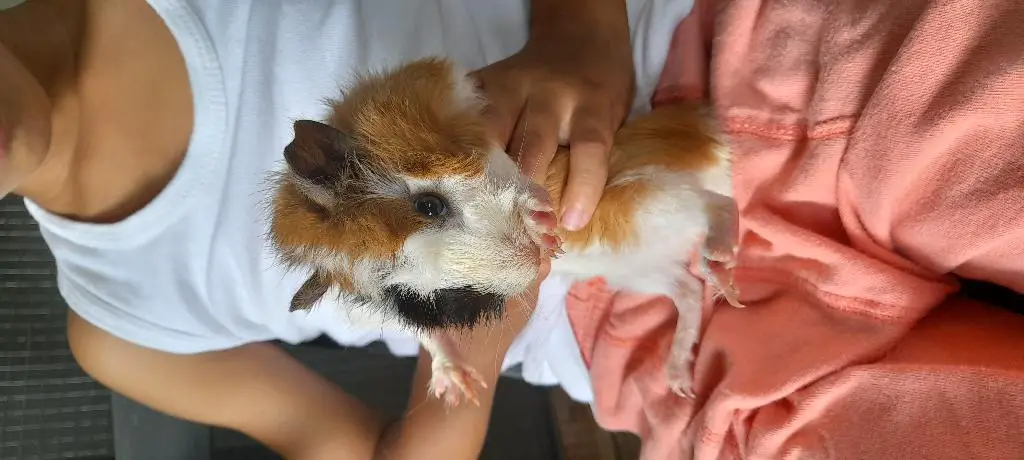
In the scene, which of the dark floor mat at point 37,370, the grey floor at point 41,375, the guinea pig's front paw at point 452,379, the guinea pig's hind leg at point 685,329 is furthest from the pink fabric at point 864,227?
the dark floor mat at point 37,370

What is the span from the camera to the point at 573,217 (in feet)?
2.28

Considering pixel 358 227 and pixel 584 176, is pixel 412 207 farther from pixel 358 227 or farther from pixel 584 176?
pixel 584 176

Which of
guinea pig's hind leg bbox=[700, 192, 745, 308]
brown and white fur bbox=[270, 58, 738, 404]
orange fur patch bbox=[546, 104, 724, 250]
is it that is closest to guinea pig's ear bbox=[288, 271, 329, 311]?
brown and white fur bbox=[270, 58, 738, 404]

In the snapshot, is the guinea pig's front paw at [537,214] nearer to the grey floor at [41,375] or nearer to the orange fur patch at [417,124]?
the orange fur patch at [417,124]

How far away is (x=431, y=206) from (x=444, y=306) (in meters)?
0.09

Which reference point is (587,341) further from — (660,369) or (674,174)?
(674,174)

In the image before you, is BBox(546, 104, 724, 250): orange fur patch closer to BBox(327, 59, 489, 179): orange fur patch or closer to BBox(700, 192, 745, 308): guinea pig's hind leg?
BBox(700, 192, 745, 308): guinea pig's hind leg

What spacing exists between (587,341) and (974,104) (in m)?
0.58

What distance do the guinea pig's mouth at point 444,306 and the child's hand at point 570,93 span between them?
0.42 ft

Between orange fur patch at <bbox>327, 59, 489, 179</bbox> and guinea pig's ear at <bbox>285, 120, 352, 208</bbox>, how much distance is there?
19 millimetres

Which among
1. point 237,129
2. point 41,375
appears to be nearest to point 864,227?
point 237,129

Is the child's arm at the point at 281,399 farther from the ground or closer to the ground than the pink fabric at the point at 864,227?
closer to the ground

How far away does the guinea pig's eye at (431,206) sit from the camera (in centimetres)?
59

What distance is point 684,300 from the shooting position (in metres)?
0.88
